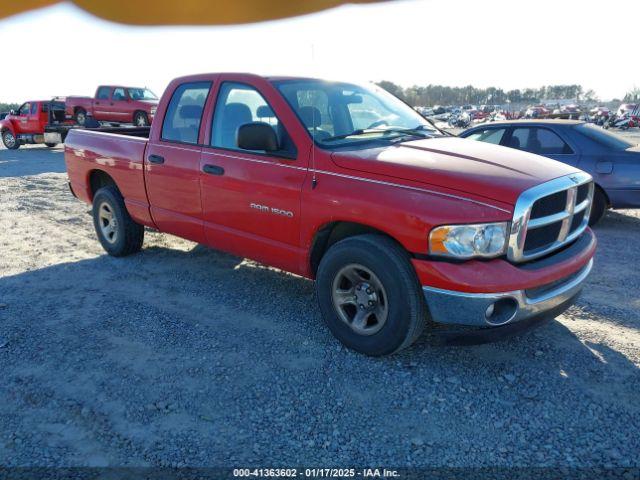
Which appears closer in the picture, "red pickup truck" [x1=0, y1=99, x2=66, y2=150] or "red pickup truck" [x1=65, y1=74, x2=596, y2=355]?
"red pickup truck" [x1=65, y1=74, x2=596, y2=355]

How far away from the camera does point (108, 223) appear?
239 inches

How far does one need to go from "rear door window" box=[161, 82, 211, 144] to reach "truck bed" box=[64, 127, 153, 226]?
0.42m

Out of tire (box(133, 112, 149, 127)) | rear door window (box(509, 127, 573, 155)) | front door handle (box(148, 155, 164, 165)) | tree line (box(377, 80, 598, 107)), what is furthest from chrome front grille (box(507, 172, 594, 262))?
tree line (box(377, 80, 598, 107))

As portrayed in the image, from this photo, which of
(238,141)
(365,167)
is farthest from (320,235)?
(238,141)

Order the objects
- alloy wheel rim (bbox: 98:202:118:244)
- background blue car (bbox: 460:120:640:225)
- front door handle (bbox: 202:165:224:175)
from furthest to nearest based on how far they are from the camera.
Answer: background blue car (bbox: 460:120:640:225) → alloy wheel rim (bbox: 98:202:118:244) → front door handle (bbox: 202:165:224:175)

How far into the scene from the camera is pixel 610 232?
7.20 m

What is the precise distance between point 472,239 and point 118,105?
822 inches

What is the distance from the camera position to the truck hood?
3086 mm

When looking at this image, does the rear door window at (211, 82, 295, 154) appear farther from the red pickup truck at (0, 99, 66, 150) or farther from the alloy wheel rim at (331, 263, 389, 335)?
the red pickup truck at (0, 99, 66, 150)

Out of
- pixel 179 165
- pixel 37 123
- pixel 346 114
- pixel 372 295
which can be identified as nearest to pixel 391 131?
pixel 346 114

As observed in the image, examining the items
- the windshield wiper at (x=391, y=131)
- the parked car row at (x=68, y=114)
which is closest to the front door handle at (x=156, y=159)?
the windshield wiper at (x=391, y=131)

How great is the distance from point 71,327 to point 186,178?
1596mm

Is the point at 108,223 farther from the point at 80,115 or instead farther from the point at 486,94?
the point at 486,94

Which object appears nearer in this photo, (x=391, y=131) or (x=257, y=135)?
(x=257, y=135)
